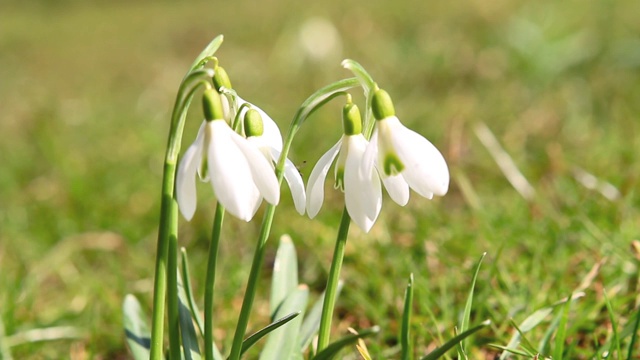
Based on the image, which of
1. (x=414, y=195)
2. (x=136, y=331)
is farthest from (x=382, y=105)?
(x=414, y=195)

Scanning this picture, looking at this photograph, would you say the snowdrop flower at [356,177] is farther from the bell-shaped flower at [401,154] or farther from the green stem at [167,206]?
the green stem at [167,206]

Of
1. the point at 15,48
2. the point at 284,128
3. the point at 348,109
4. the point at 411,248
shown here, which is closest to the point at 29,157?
the point at 284,128

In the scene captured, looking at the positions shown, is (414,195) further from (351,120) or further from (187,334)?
(351,120)

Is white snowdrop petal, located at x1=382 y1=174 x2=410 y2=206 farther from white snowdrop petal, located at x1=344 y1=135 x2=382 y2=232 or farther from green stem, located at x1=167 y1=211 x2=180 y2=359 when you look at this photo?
green stem, located at x1=167 y1=211 x2=180 y2=359

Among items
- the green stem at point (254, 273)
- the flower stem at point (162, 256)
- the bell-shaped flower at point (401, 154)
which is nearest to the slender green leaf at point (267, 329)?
the green stem at point (254, 273)

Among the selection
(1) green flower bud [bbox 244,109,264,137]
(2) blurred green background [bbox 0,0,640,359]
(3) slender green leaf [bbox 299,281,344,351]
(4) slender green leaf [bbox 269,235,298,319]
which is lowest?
(2) blurred green background [bbox 0,0,640,359]

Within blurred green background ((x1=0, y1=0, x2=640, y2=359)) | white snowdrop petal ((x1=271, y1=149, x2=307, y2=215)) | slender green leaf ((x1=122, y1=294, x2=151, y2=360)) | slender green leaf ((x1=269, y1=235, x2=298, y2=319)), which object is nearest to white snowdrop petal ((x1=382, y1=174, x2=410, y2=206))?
white snowdrop petal ((x1=271, y1=149, x2=307, y2=215))

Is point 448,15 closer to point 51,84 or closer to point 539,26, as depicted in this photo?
point 539,26
